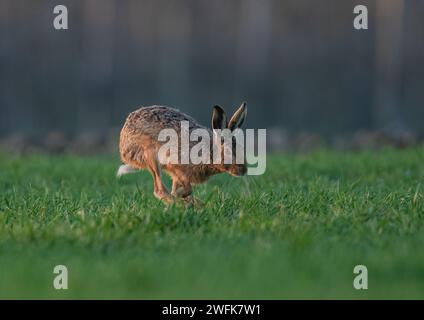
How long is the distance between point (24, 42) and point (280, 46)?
7371 millimetres

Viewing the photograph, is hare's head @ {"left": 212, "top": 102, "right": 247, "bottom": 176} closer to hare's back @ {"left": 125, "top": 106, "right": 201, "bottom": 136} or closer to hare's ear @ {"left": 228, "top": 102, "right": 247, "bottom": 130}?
hare's ear @ {"left": 228, "top": 102, "right": 247, "bottom": 130}

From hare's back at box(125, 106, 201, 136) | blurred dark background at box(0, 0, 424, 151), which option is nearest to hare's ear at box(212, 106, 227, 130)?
hare's back at box(125, 106, 201, 136)

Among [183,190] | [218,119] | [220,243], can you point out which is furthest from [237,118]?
[220,243]

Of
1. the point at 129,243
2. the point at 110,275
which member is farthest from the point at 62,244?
the point at 110,275

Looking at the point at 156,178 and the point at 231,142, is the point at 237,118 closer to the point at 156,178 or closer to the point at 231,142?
the point at 231,142

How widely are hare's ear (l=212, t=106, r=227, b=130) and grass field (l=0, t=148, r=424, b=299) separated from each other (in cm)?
64

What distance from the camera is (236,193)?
9070 millimetres

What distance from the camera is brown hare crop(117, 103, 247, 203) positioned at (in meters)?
8.30

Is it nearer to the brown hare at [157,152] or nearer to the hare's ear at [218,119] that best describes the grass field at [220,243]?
the brown hare at [157,152]

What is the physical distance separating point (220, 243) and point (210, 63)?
19365 millimetres

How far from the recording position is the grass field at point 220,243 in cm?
580
